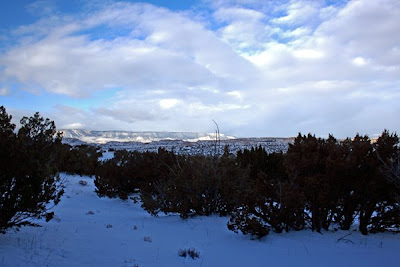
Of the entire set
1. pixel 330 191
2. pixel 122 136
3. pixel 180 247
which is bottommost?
pixel 180 247

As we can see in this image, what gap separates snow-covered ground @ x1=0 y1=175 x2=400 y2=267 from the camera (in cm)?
506

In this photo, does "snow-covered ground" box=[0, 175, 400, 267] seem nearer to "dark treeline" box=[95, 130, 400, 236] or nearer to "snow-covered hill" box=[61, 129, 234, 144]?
"dark treeline" box=[95, 130, 400, 236]

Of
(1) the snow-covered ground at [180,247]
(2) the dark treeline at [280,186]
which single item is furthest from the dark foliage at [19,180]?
(1) the snow-covered ground at [180,247]

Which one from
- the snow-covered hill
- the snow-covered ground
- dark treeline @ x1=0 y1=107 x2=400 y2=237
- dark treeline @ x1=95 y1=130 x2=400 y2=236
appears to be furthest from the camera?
the snow-covered hill

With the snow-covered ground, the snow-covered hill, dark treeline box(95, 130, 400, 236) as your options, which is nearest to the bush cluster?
dark treeline box(95, 130, 400, 236)

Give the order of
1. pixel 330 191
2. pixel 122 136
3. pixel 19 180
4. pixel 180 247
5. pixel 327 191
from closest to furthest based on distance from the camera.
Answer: pixel 19 180 → pixel 180 247 → pixel 327 191 → pixel 330 191 → pixel 122 136

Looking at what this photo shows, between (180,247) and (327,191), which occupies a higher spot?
(327,191)

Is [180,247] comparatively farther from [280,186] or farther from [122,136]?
[122,136]

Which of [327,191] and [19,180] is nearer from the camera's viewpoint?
[19,180]

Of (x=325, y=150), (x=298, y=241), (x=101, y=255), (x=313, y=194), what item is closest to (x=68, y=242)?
(x=101, y=255)

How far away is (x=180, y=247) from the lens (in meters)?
6.35

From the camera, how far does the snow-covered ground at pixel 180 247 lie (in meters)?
5.06

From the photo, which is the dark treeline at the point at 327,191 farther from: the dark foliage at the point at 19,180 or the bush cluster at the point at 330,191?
the dark foliage at the point at 19,180

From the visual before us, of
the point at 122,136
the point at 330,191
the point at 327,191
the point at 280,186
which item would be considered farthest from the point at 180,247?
the point at 122,136
